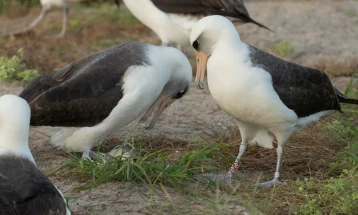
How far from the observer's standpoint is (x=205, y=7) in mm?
9195

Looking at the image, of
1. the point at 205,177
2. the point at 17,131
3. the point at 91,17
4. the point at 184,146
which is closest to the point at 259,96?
the point at 205,177

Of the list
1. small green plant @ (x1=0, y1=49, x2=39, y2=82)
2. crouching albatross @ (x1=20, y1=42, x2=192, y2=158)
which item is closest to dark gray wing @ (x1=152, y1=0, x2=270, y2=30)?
small green plant @ (x1=0, y1=49, x2=39, y2=82)

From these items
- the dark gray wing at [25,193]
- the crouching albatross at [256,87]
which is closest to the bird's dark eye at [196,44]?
the crouching albatross at [256,87]

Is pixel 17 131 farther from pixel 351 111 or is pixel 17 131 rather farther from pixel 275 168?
pixel 351 111

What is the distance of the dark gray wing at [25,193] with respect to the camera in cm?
462

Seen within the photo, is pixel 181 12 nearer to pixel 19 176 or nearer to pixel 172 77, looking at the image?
pixel 172 77

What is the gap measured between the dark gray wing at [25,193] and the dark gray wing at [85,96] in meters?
1.53

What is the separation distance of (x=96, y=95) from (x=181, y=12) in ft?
9.77

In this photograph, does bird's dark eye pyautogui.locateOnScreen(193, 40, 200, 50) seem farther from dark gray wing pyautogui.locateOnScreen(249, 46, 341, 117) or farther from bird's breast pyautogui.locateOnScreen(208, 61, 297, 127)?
dark gray wing pyautogui.locateOnScreen(249, 46, 341, 117)

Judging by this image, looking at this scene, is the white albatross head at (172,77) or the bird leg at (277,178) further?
the white albatross head at (172,77)

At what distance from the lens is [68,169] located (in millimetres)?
6230

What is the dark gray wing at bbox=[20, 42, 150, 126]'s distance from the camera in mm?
6426

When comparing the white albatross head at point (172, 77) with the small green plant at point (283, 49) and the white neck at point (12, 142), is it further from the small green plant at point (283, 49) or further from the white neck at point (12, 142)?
the small green plant at point (283, 49)

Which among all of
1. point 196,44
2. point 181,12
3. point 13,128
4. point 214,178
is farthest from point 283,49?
point 13,128
